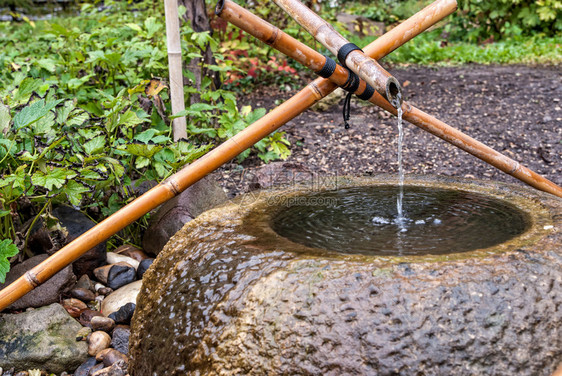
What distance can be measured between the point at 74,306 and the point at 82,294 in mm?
94

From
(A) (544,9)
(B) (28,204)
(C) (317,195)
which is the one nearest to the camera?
(C) (317,195)

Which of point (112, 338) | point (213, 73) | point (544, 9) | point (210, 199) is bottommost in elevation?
point (112, 338)

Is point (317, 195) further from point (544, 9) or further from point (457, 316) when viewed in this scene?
point (544, 9)

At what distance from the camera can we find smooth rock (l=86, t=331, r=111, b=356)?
2.19 meters

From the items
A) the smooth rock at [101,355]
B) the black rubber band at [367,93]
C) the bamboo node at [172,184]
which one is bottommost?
the smooth rock at [101,355]

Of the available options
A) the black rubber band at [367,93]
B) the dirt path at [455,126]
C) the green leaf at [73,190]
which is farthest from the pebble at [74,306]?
the dirt path at [455,126]

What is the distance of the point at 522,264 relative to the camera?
1.36m

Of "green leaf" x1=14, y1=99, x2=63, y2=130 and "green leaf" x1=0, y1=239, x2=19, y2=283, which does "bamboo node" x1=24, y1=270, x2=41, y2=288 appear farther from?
"green leaf" x1=14, y1=99, x2=63, y2=130

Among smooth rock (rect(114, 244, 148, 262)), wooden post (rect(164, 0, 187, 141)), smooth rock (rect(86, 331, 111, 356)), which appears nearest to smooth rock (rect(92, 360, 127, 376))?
smooth rock (rect(86, 331, 111, 356))

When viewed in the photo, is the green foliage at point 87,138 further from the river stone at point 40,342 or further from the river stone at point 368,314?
the river stone at point 368,314

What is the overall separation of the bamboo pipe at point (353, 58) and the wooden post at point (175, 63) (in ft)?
3.56

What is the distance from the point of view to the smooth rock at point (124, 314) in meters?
2.36

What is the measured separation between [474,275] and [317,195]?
99 cm

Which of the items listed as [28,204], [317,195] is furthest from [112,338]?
[317,195]
